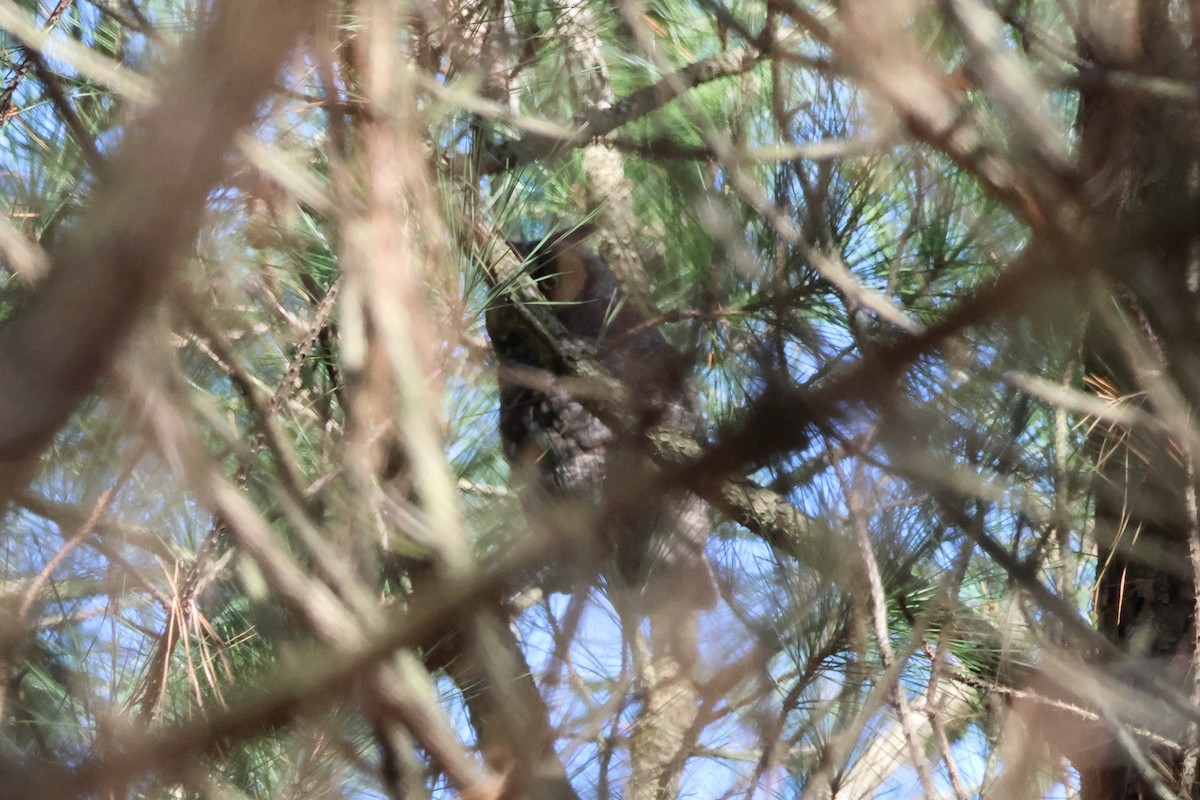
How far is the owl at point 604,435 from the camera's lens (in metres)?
0.51

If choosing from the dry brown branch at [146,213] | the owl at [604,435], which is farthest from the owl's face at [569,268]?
the dry brown branch at [146,213]

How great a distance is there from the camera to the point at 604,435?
1216 millimetres

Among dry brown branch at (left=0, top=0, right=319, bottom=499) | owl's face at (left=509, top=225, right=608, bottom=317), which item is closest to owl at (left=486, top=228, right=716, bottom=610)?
owl's face at (left=509, top=225, right=608, bottom=317)

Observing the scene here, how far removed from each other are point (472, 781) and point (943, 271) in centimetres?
53

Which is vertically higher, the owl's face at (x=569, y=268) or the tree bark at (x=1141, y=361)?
the owl's face at (x=569, y=268)

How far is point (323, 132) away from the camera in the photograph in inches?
37.7

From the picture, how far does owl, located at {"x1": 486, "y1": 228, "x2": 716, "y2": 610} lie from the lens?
1.66 ft

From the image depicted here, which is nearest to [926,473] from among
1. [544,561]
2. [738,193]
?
[544,561]

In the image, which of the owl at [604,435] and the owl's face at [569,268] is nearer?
the owl at [604,435]

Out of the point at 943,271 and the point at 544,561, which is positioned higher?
the point at 943,271

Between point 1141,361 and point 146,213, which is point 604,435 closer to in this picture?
point 1141,361

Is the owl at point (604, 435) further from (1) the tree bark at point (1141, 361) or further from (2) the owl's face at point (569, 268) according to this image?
(1) the tree bark at point (1141, 361)

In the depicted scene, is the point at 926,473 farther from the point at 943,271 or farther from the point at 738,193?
the point at 738,193

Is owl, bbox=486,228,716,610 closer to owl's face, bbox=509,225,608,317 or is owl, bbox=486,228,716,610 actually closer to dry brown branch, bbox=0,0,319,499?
owl's face, bbox=509,225,608,317
